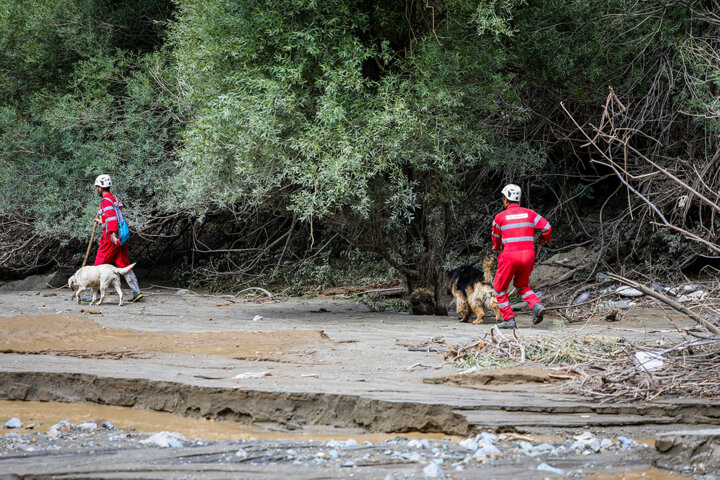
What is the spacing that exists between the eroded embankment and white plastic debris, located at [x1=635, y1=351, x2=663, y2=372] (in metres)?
1.67

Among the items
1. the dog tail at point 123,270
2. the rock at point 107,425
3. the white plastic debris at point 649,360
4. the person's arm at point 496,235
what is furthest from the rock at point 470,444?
the dog tail at point 123,270

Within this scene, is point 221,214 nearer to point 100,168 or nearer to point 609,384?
point 100,168

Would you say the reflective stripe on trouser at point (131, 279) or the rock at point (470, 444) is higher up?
the rock at point (470, 444)

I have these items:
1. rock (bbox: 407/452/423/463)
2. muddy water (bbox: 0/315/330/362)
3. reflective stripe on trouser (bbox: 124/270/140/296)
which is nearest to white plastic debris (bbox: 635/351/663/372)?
rock (bbox: 407/452/423/463)

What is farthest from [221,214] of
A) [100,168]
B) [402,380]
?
[402,380]

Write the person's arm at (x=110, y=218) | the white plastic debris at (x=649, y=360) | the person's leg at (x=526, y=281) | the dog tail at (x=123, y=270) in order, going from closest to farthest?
the white plastic debris at (x=649, y=360) < the person's leg at (x=526, y=281) < the dog tail at (x=123, y=270) < the person's arm at (x=110, y=218)

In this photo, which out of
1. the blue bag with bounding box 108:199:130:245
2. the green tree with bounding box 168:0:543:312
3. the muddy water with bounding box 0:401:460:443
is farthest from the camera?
the blue bag with bounding box 108:199:130:245

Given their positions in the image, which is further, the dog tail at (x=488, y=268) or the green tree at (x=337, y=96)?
the dog tail at (x=488, y=268)

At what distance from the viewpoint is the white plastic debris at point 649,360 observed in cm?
578

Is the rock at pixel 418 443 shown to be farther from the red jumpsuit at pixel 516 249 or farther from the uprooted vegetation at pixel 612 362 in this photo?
the red jumpsuit at pixel 516 249

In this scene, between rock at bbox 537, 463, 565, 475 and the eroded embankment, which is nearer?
rock at bbox 537, 463, 565, 475

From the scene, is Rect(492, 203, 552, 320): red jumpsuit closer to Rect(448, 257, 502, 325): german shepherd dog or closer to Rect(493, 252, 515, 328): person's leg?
Rect(493, 252, 515, 328): person's leg

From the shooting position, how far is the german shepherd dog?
11.1 metres

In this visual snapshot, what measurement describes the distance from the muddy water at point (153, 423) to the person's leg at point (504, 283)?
5.38 m
